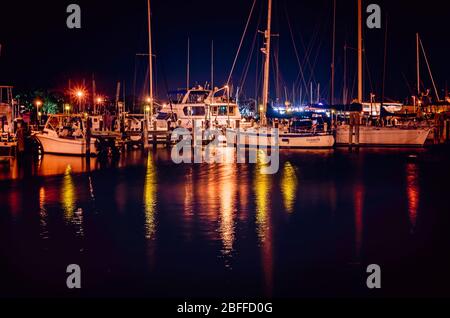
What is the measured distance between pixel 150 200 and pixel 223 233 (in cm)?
546

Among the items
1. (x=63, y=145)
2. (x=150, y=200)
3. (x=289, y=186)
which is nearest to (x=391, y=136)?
(x=63, y=145)

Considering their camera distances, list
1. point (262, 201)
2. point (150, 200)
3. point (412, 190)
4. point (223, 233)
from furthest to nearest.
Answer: point (412, 190) → point (150, 200) → point (262, 201) → point (223, 233)

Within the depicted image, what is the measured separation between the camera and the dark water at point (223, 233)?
10.5 m

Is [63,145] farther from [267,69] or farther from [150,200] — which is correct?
[150,200]

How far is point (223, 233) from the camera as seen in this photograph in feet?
46.7

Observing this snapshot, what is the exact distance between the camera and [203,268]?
11344mm

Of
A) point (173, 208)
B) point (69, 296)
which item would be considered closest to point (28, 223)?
point (173, 208)

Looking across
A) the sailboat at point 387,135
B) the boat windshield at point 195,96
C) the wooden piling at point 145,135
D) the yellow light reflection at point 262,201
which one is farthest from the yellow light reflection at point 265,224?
the boat windshield at point 195,96

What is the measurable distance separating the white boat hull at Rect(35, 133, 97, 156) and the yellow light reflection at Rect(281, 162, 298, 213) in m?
11.6

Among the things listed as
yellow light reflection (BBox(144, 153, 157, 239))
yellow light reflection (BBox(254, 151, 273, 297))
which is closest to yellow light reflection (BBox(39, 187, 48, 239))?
yellow light reflection (BBox(144, 153, 157, 239))

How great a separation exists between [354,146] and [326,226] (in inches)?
1155

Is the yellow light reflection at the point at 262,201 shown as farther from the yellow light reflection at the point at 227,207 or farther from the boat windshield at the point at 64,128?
the boat windshield at the point at 64,128

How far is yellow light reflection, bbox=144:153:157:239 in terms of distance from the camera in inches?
583
